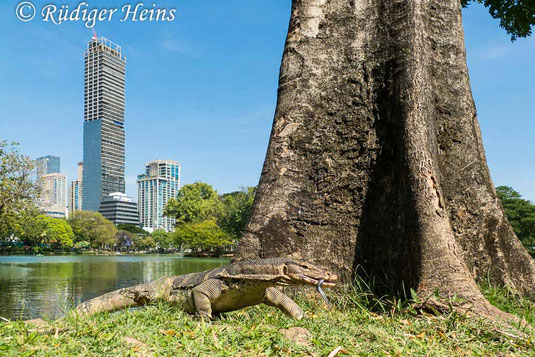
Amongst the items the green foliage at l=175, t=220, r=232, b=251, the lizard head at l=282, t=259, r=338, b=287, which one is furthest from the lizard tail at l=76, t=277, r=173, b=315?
the green foliage at l=175, t=220, r=232, b=251

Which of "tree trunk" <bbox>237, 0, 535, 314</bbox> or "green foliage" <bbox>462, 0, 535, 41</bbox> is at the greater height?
"green foliage" <bbox>462, 0, 535, 41</bbox>

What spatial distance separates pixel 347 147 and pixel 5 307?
35.0 feet

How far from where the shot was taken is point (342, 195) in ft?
16.4

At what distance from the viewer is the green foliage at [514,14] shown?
10.5 meters

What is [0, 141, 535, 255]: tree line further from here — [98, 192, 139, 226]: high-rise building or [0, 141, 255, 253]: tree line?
[98, 192, 139, 226]: high-rise building

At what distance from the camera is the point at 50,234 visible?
75500mm

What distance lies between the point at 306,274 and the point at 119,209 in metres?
173

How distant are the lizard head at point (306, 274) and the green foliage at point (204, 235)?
5938cm

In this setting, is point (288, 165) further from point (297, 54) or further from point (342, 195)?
point (297, 54)

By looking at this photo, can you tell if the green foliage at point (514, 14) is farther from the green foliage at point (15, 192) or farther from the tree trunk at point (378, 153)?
the green foliage at point (15, 192)

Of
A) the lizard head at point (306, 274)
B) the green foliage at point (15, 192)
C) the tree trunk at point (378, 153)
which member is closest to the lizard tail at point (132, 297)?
the tree trunk at point (378, 153)

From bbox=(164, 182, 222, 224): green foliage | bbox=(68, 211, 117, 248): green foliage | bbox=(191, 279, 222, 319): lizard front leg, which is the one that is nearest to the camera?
bbox=(191, 279, 222, 319): lizard front leg

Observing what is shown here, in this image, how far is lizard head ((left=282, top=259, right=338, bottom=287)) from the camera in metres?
3.51

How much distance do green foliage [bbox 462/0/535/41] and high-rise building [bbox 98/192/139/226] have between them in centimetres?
16662
